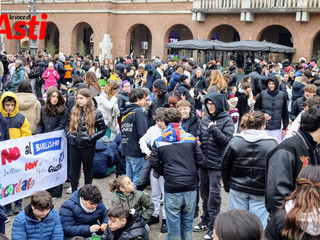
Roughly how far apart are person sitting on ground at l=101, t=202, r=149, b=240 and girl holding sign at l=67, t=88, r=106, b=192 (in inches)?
88.6

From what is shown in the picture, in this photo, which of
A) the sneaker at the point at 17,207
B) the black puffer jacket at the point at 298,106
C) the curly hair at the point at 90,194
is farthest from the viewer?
the black puffer jacket at the point at 298,106

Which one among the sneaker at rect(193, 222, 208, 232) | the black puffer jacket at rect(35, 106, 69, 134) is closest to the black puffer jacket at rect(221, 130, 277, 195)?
the sneaker at rect(193, 222, 208, 232)

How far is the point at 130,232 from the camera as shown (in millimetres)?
4777

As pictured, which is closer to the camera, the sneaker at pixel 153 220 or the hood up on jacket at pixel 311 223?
the hood up on jacket at pixel 311 223

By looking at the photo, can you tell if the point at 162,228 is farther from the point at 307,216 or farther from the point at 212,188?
the point at 307,216

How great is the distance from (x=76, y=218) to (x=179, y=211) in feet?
4.20

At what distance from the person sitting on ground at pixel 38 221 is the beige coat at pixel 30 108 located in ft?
8.83

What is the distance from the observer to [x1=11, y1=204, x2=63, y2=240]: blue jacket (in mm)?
4832

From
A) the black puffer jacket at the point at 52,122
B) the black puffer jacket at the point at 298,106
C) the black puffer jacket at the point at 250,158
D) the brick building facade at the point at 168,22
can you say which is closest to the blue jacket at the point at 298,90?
the black puffer jacket at the point at 298,106

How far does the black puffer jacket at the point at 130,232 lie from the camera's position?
4.74m

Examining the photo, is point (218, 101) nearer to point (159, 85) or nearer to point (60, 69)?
point (159, 85)

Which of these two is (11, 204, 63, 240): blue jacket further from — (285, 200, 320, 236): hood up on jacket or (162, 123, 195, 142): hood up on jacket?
(285, 200, 320, 236): hood up on jacket

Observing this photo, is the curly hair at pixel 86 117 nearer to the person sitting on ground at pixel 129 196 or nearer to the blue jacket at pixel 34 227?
the person sitting on ground at pixel 129 196

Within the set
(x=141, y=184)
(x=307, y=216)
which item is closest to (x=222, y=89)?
(x=141, y=184)
